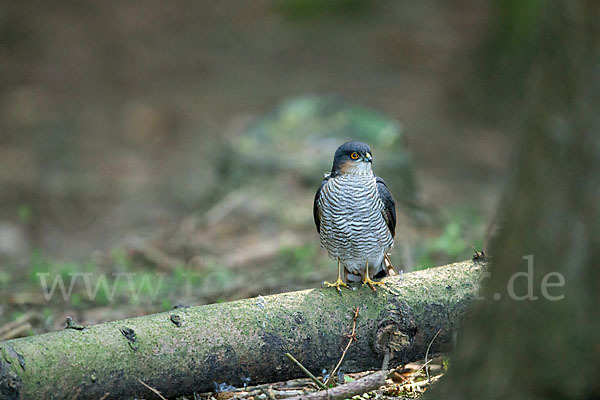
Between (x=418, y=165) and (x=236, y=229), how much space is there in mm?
3859

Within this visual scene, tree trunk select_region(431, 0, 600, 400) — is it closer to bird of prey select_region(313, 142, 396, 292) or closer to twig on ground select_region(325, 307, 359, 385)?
twig on ground select_region(325, 307, 359, 385)

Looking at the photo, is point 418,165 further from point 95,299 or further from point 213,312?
point 213,312

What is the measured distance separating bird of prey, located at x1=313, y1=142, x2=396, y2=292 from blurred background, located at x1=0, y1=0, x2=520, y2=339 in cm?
98

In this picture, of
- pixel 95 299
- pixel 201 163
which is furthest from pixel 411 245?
pixel 201 163

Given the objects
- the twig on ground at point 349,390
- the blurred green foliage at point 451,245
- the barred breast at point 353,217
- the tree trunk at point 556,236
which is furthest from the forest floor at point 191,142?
the barred breast at point 353,217

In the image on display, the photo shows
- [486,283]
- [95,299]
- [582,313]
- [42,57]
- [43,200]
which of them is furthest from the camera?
[42,57]

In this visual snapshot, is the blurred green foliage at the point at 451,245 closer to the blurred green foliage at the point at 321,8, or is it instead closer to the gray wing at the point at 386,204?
the gray wing at the point at 386,204

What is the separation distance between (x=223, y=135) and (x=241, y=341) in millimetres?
7630

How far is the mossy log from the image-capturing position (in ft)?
7.63

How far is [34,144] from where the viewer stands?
30.7 feet

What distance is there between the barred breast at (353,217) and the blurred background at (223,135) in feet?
3.32

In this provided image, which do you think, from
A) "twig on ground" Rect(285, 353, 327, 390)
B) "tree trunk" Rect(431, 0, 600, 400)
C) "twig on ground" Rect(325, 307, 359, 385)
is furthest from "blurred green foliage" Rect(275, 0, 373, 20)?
"tree trunk" Rect(431, 0, 600, 400)

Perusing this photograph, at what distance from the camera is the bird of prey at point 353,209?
125 inches

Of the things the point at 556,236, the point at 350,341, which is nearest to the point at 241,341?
the point at 350,341
